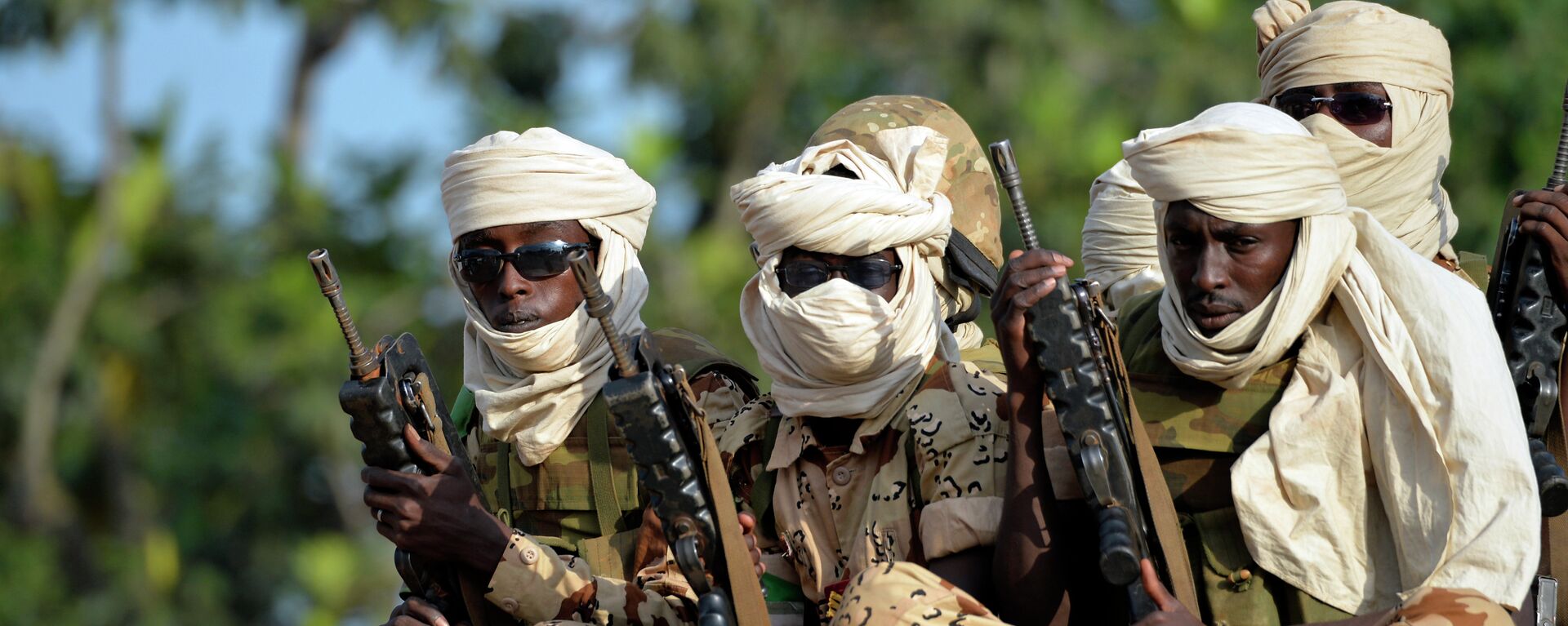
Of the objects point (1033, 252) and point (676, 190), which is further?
point (676, 190)

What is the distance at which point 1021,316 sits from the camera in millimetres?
4613

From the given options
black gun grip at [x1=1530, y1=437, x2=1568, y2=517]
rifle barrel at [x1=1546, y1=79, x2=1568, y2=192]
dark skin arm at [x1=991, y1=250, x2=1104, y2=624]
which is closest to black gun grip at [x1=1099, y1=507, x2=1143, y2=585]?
dark skin arm at [x1=991, y1=250, x2=1104, y2=624]

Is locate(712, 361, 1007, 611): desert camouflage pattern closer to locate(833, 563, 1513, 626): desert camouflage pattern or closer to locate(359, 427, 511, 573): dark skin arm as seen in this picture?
locate(833, 563, 1513, 626): desert camouflage pattern

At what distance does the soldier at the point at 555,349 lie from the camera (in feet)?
18.7

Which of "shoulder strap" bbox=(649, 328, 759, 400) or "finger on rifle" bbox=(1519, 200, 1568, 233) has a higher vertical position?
"shoulder strap" bbox=(649, 328, 759, 400)

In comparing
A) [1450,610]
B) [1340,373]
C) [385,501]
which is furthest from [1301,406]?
[385,501]

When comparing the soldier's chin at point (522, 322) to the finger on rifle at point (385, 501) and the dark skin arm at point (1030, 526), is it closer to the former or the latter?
the finger on rifle at point (385, 501)

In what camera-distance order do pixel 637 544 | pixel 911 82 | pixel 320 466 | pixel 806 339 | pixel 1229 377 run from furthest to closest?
pixel 911 82
pixel 320 466
pixel 637 544
pixel 806 339
pixel 1229 377

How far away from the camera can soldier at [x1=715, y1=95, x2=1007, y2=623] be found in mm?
5094

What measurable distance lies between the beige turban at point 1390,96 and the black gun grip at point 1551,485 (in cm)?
103

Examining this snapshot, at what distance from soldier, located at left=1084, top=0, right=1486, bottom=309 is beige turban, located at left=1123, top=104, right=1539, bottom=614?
2.85ft

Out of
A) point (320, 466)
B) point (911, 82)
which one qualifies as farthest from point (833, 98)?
point (320, 466)

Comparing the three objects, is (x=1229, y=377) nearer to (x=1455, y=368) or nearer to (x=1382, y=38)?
(x=1455, y=368)

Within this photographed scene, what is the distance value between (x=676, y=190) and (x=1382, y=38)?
1213cm
